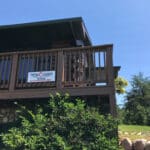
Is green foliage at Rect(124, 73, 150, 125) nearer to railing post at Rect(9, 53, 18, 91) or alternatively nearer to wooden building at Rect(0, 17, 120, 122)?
wooden building at Rect(0, 17, 120, 122)

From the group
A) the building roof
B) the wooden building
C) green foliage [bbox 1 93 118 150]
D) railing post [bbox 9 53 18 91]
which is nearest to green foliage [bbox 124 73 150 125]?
the building roof

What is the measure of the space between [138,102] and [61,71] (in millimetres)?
24376

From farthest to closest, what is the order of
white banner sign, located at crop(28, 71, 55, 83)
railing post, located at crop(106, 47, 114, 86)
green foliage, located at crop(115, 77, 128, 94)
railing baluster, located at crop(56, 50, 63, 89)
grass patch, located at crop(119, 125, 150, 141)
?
green foliage, located at crop(115, 77, 128, 94) < grass patch, located at crop(119, 125, 150, 141) < white banner sign, located at crop(28, 71, 55, 83) < railing baluster, located at crop(56, 50, 63, 89) < railing post, located at crop(106, 47, 114, 86)

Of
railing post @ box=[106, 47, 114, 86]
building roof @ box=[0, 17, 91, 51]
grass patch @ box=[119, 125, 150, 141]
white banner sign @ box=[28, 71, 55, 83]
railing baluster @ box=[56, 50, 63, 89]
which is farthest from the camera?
grass patch @ box=[119, 125, 150, 141]

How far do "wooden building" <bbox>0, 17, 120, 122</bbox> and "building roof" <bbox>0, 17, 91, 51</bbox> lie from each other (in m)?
0.03

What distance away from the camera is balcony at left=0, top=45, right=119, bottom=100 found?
823cm

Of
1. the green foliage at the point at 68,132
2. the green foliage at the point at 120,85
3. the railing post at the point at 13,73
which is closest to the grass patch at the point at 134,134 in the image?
the green foliage at the point at 68,132

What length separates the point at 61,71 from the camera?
28.1 ft

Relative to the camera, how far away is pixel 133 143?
9766 millimetres

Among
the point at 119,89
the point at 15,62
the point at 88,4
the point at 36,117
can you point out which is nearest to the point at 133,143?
the point at 36,117

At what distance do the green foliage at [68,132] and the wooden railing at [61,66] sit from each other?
1.01 m

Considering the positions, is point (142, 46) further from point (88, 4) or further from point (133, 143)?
point (133, 143)

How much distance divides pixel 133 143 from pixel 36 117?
3.69 metres

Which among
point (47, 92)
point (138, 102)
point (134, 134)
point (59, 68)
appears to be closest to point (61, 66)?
point (59, 68)
